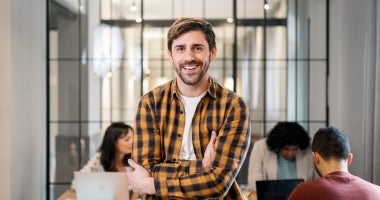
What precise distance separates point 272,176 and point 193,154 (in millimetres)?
2073

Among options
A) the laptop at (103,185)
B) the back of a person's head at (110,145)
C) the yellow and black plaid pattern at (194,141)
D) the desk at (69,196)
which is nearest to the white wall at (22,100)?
the desk at (69,196)

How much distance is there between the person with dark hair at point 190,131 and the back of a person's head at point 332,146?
590 millimetres

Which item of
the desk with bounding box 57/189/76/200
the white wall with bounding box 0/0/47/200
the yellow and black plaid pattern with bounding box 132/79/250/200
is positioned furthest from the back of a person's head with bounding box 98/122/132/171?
the yellow and black plaid pattern with bounding box 132/79/250/200

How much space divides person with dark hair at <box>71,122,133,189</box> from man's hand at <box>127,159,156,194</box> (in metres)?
1.89

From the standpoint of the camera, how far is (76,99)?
425cm

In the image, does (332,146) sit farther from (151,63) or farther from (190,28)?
(151,63)

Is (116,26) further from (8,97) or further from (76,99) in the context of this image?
(8,97)

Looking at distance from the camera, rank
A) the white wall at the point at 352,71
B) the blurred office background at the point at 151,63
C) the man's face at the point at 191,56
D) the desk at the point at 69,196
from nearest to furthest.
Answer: the man's face at the point at 191,56 → the desk at the point at 69,196 → the white wall at the point at 352,71 → the blurred office background at the point at 151,63

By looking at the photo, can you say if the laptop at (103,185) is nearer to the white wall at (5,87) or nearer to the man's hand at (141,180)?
the white wall at (5,87)

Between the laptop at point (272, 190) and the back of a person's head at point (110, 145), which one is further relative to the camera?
the back of a person's head at point (110, 145)

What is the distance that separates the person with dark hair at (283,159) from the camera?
11.8 ft

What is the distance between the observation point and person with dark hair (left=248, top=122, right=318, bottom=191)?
142 inches

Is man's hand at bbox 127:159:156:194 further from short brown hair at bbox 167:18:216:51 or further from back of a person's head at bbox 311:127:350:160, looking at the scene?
back of a person's head at bbox 311:127:350:160

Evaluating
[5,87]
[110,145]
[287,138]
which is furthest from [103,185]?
[287,138]
